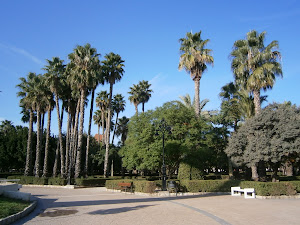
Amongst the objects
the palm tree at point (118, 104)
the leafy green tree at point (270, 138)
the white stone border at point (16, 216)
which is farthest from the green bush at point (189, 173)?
the palm tree at point (118, 104)

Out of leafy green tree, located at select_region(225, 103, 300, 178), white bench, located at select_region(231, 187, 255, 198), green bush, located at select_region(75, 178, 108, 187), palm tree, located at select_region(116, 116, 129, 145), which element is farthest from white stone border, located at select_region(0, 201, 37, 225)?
palm tree, located at select_region(116, 116, 129, 145)

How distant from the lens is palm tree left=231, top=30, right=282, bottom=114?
2230cm

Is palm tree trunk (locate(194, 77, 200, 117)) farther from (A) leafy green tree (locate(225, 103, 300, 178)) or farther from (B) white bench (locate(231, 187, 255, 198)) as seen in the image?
(B) white bench (locate(231, 187, 255, 198))

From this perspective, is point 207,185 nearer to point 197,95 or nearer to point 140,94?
point 197,95

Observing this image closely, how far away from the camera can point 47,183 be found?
2980 cm

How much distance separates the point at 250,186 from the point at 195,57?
14.7 metres

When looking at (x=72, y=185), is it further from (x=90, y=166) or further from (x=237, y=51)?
(x=90, y=166)

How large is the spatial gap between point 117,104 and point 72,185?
2639 centimetres

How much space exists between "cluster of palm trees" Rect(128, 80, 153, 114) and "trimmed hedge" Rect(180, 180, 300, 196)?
2957 centimetres

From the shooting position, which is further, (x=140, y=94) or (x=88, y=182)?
(x=140, y=94)

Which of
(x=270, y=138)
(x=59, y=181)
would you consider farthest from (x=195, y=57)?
(x=59, y=181)

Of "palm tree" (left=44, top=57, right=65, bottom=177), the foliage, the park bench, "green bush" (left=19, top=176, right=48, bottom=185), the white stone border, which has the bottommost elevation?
"green bush" (left=19, top=176, right=48, bottom=185)

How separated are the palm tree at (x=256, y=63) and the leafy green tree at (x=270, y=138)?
2.40 metres

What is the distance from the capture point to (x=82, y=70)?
29984 millimetres
